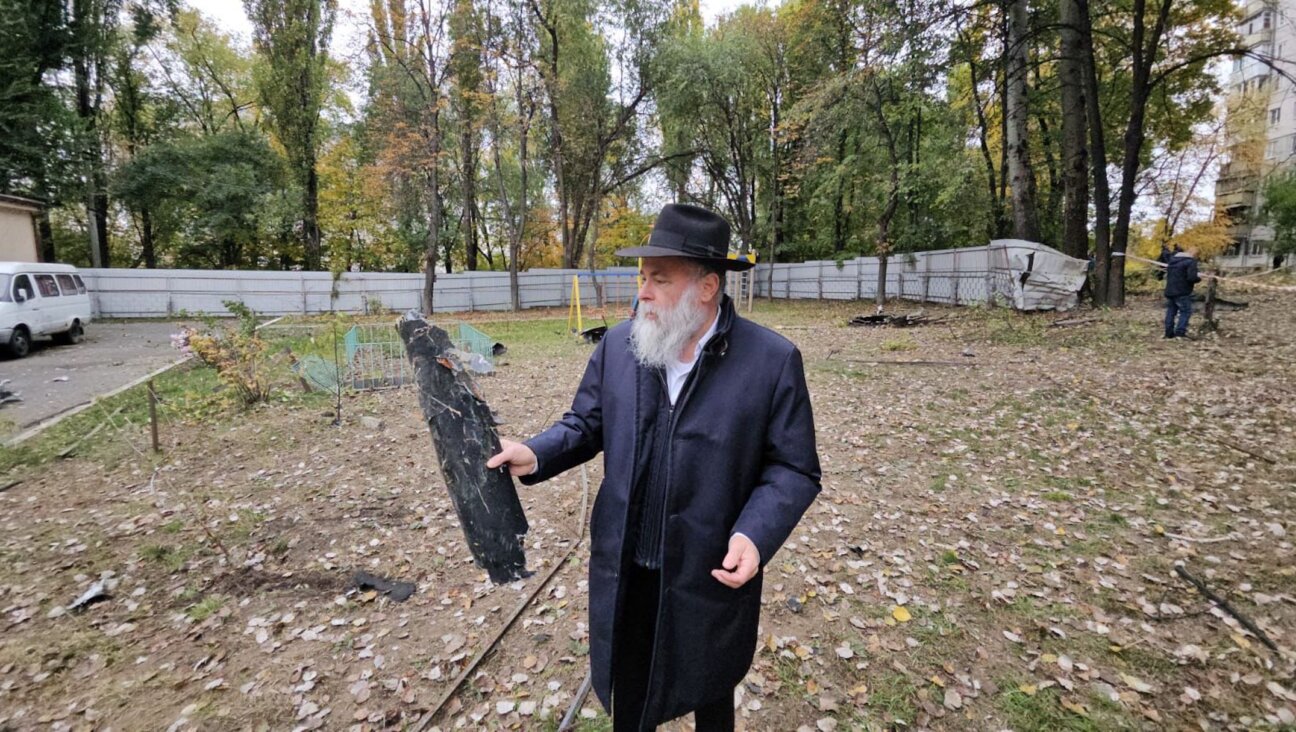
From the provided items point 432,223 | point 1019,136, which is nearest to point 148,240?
point 432,223

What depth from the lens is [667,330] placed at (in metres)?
1.76

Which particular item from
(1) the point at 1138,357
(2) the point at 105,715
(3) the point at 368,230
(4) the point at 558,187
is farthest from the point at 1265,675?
(3) the point at 368,230

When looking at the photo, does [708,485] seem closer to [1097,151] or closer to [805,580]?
[805,580]

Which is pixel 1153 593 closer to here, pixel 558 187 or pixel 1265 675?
pixel 1265 675

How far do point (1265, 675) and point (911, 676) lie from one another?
1.69 m

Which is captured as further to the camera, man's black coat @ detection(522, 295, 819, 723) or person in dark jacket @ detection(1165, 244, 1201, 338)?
person in dark jacket @ detection(1165, 244, 1201, 338)

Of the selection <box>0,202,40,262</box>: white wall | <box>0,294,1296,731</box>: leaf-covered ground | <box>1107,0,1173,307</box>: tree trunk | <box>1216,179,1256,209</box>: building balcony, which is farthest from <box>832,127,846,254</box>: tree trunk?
<box>0,202,40,262</box>: white wall

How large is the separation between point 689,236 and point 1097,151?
15.7 m

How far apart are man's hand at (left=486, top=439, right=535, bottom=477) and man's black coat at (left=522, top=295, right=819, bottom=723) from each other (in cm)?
3

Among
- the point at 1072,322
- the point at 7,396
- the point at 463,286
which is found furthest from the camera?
the point at 463,286

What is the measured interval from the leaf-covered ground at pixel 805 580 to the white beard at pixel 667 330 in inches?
79.8

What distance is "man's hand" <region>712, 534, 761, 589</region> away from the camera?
1.52m

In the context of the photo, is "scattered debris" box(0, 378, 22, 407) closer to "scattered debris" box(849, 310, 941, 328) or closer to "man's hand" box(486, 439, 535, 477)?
"man's hand" box(486, 439, 535, 477)

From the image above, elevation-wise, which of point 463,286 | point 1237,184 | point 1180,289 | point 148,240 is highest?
point 1237,184
